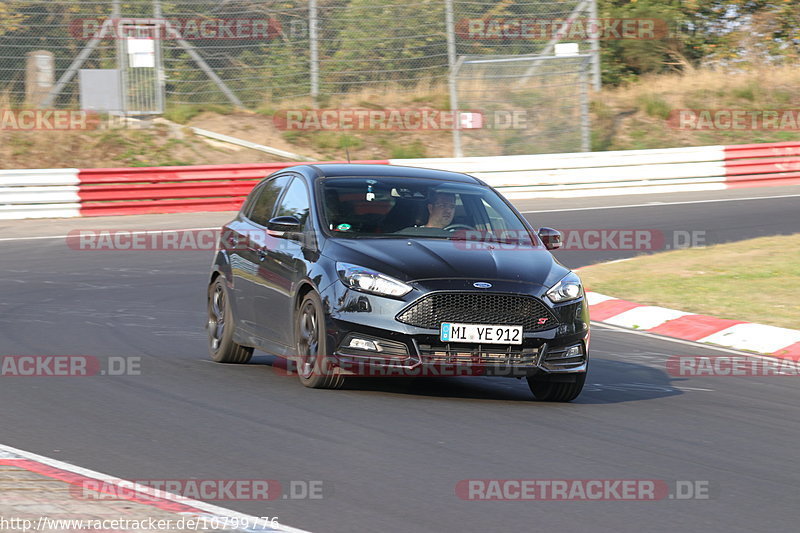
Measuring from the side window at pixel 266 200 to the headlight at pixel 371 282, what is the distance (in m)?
1.71

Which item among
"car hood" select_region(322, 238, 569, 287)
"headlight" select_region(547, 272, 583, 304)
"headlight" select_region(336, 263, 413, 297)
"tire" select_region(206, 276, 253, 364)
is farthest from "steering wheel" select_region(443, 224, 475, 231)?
"tire" select_region(206, 276, 253, 364)

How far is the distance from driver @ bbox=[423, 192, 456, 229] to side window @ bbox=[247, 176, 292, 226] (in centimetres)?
130

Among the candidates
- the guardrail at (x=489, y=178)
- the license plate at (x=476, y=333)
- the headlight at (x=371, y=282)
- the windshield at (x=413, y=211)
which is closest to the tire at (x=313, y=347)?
the headlight at (x=371, y=282)

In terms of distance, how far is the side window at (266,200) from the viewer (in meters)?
10.1

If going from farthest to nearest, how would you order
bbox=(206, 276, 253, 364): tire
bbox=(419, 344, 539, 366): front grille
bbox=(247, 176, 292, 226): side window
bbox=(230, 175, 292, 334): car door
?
bbox=(206, 276, 253, 364): tire < bbox=(247, 176, 292, 226): side window < bbox=(230, 175, 292, 334): car door < bbox=(419, 344, 539, 366): front grille

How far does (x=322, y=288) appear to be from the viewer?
28.1 ft

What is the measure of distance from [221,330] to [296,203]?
145cm

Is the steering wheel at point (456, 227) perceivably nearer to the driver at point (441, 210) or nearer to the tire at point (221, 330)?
the driver at point (441, 210)

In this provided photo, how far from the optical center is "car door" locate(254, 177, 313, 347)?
29.9ft

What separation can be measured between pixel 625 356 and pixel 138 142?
19.6 meters

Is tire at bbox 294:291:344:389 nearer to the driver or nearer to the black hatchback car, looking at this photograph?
the black hatchback car

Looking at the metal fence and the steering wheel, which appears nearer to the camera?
the steering wheel

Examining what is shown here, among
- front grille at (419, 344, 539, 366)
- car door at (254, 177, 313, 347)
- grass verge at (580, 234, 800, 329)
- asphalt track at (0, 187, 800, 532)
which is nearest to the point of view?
asphalt track at (0, 187, 800, 532)

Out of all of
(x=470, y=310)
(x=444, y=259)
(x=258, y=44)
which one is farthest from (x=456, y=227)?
(x=258, y=44)
